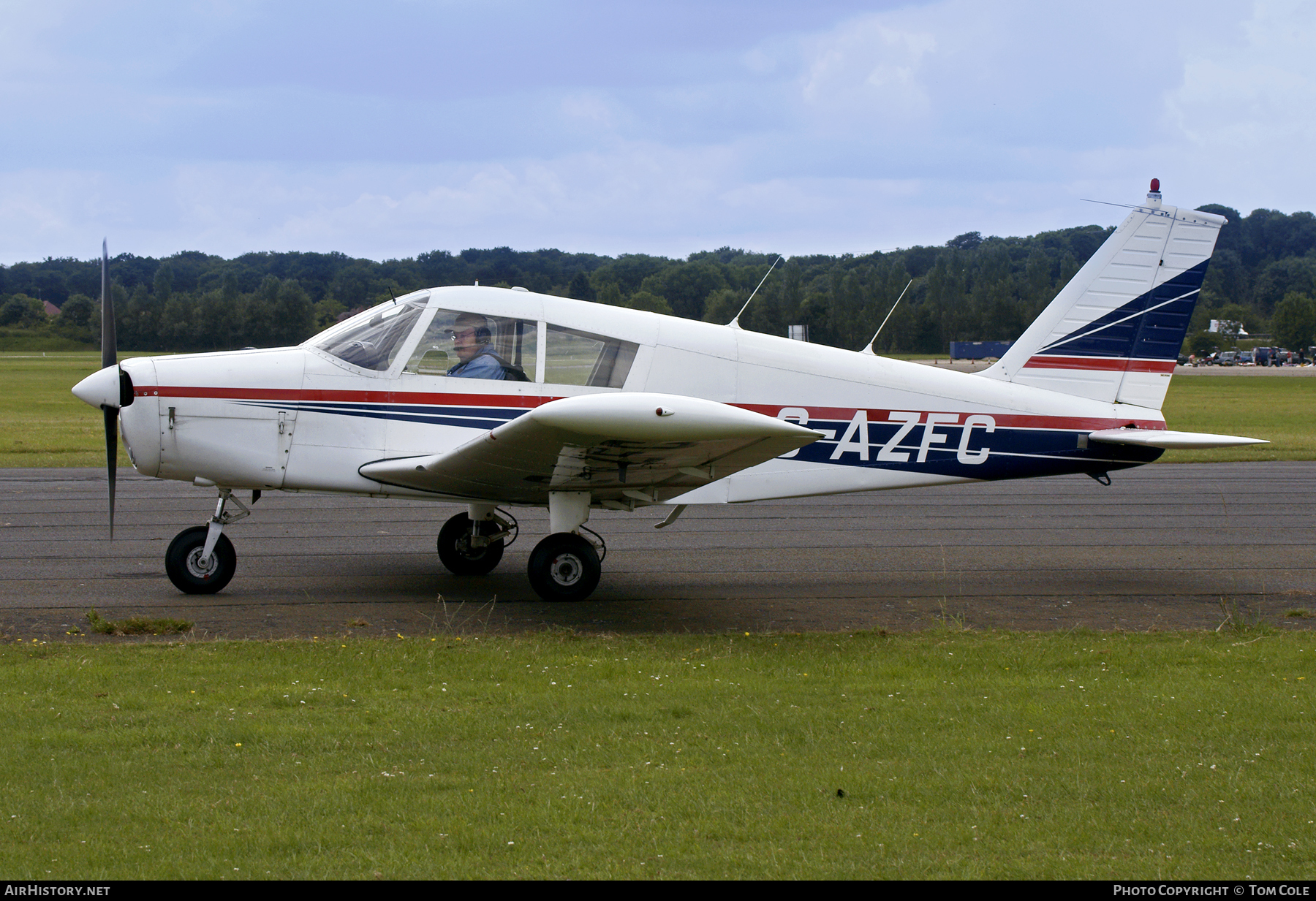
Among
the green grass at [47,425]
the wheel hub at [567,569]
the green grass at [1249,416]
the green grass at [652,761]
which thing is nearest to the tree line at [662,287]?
the green grass at [47,425]

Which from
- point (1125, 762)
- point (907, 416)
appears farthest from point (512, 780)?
point (907, 416)

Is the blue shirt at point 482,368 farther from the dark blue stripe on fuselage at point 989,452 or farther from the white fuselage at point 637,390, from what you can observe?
the dark blue stripe on fuselage at point 989,452

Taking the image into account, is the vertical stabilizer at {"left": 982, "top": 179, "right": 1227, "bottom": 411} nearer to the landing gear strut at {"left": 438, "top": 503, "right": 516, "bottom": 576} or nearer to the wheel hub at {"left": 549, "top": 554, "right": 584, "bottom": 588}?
the wheel hub at {"left": 549, "top": 554, "right": 584, "bottom": 588}

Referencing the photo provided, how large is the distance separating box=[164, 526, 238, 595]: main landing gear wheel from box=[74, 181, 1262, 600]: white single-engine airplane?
15 millimetres

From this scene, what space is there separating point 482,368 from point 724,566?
11.4ft

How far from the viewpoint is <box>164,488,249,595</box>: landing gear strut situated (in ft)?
30.2

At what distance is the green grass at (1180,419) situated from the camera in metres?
21.7

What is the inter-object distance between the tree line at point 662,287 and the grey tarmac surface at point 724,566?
124 inches

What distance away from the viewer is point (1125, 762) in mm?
5238

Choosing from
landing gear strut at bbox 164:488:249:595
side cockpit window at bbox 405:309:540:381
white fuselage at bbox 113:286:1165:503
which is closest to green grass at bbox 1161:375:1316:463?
white fuselage at bbox 113:286:1165:503

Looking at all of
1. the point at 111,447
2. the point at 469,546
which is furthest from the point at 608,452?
the point at 111,447

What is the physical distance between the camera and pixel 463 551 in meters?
10.5

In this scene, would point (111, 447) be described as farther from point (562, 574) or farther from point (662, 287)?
point (662, 287)
